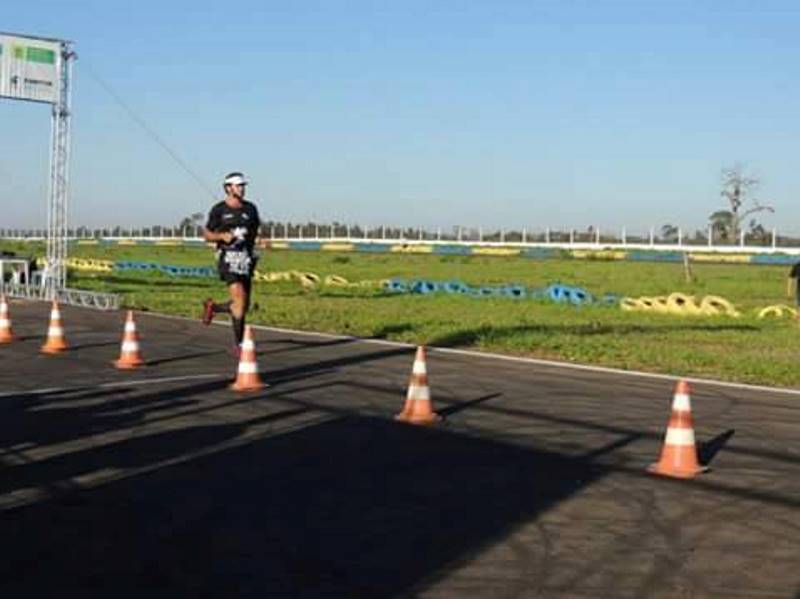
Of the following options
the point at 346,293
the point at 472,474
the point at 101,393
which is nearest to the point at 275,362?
the point at 101,393

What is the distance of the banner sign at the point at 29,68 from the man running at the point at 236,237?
1518 centimetres

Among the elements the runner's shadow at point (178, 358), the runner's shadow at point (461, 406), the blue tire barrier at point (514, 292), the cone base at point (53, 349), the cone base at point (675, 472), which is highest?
the blue tire barrier at point (514, 292)

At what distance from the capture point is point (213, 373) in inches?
518

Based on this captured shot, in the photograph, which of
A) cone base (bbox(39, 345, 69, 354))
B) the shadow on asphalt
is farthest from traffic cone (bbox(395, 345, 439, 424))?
cone base (bbox(39, 345, 69, 354))

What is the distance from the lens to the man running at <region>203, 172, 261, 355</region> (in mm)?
14094

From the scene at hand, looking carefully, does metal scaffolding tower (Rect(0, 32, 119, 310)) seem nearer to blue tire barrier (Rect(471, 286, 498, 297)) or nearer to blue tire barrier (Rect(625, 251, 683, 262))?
blue tire barrier (Rect(471, 286, 498, 297))

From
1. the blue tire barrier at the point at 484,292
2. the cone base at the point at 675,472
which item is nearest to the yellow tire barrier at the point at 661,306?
the blue tire barrier at the point at 484,292

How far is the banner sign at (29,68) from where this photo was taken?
27.5 m

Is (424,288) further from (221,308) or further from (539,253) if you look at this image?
(539,253)

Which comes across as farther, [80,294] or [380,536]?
[80,294]

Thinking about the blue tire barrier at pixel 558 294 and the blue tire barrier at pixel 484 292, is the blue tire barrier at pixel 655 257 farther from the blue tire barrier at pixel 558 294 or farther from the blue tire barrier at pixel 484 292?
the blue tire barrier at pixel 558 294

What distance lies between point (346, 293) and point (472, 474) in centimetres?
2556

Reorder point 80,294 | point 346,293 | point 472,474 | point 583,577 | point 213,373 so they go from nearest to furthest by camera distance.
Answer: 1. point 583,577
2. point 472,474
3. point 213,373
4. point 80,294
5. point 346,293

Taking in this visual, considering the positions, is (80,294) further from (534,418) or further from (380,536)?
(380,536)
